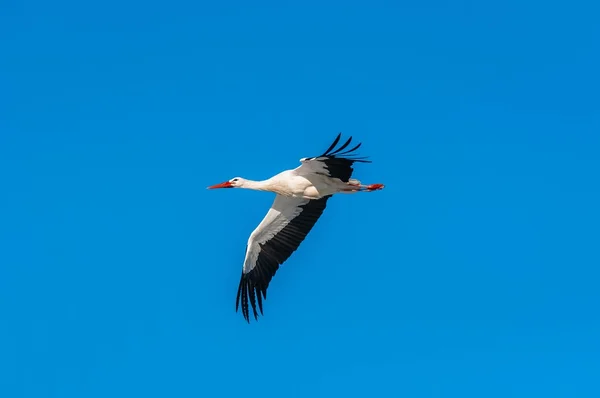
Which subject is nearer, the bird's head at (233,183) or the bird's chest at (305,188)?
the bird's chest at (305,188)

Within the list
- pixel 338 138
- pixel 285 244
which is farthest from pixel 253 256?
pixel 338 138

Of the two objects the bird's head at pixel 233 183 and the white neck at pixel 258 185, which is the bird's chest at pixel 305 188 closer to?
the white neck at pixel 258 185

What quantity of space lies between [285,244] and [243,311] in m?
1.41

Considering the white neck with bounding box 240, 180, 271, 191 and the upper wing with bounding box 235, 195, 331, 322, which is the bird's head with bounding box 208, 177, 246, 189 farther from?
the upper wing with bounding box 235, 195, 331, 322

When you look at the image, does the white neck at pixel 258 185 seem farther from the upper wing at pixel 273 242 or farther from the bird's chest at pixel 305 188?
the upper wing at pixel 273 242

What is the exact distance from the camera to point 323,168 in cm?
1521

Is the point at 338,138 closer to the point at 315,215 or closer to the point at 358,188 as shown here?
the point at 358,188

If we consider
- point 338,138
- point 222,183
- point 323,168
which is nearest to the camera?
point 338,138

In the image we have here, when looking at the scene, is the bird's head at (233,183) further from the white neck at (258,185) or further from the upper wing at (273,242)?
the upper wing at (273,242)

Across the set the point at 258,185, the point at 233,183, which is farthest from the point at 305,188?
the point at 233,183

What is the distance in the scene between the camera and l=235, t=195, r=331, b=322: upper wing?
667 inches

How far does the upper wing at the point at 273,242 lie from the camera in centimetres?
1694

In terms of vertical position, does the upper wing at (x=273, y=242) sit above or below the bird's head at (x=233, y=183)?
below

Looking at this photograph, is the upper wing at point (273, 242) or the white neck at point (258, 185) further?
the upper wing at point (273, 242)
